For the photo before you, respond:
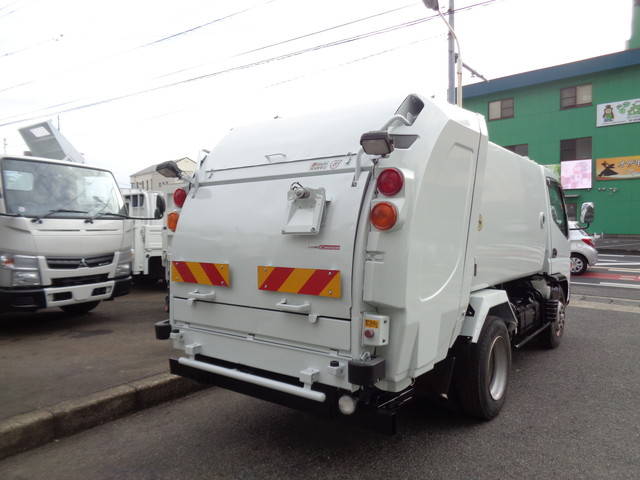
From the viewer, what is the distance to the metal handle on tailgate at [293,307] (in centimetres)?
304

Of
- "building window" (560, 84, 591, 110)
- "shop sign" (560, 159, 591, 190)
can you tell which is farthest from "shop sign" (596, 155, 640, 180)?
"building window" (560, 84, 591, 110)

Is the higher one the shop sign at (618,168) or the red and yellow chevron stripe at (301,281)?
the shop sign at (618,168)

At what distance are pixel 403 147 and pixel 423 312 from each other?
1047 mm

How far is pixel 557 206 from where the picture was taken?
6363 mm

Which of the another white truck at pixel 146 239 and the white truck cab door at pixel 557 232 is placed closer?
the white truck cab door at pixel 557 232

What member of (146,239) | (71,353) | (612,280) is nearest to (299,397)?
(71,353)

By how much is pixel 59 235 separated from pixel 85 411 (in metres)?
3.18

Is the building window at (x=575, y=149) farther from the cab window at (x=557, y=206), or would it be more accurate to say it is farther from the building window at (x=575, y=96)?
the cab window at (x=557, y=206)

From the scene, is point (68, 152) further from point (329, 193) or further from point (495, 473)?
point (495, 473)

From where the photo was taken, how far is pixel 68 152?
8.41 metres

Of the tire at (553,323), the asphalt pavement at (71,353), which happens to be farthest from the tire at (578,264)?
the asphalt pavement at (71,353)

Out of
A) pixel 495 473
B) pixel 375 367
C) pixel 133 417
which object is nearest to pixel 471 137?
pixel 375 367

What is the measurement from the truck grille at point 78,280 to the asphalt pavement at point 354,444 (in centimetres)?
296

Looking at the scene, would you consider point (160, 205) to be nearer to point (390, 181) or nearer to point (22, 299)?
point (22, 299)
